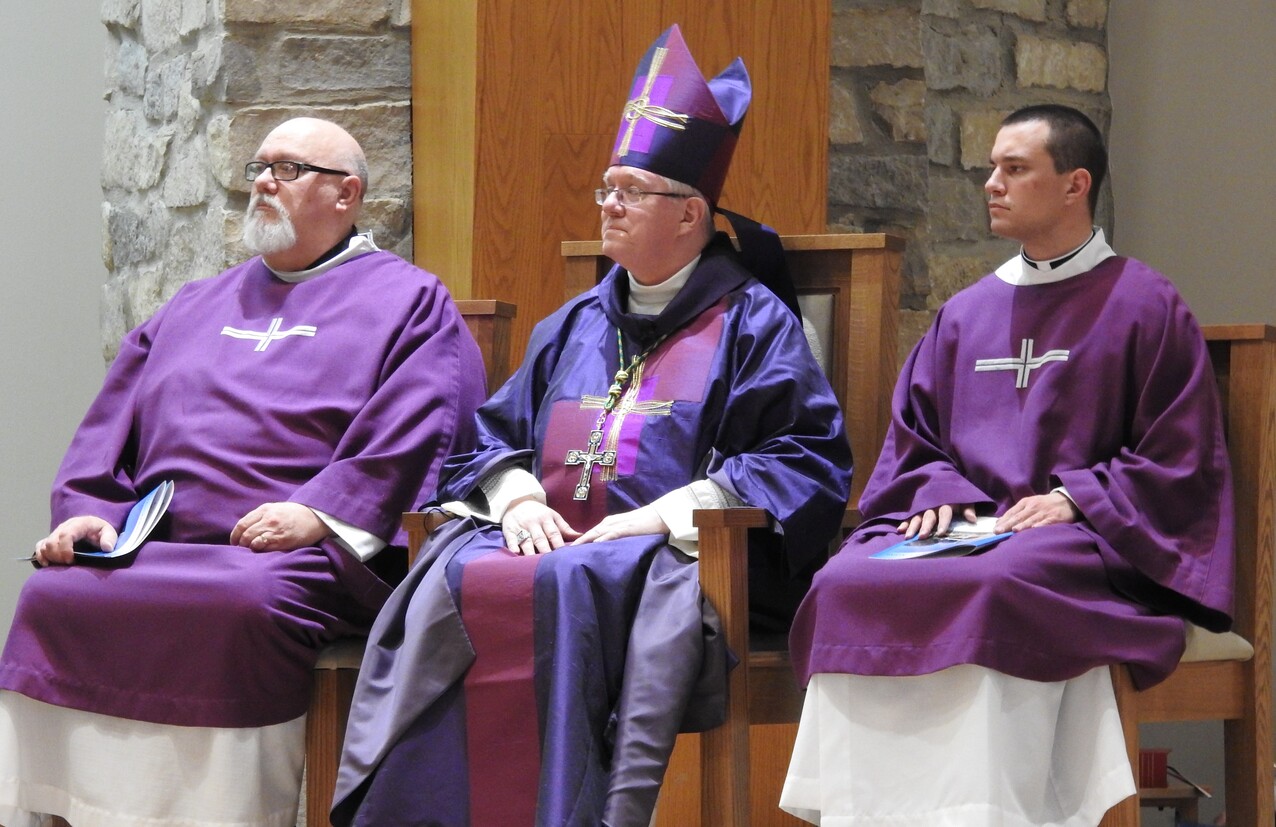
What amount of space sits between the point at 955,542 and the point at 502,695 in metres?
0.93

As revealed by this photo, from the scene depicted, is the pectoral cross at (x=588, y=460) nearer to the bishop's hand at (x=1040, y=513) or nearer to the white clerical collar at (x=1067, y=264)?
the bishop's hand at (x=1040, y=513)

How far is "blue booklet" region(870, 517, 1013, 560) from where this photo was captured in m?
3.33

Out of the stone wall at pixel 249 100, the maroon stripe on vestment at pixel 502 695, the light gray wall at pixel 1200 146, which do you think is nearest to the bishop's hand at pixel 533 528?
the maroon stripe on vestment at pixel 502 695

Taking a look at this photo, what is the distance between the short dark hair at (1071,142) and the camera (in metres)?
3.73

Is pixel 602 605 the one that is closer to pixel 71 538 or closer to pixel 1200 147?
pixel 71 538

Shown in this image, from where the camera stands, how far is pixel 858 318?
3.99m

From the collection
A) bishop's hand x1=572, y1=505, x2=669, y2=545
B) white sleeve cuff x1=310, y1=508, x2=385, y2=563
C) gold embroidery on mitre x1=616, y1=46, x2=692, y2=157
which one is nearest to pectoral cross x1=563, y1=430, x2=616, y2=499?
bishop's hand x1=572, y1=505, x2=669, y2=545

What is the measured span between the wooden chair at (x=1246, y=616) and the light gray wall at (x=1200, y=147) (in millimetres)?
2131

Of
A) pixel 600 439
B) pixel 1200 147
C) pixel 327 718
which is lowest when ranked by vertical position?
pixel 327 718

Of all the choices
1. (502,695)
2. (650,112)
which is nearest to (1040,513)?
(502,695)

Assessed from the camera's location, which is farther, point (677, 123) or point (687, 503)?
point (677, 123)

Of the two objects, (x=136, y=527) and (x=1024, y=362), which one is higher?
(x=1024, y=362)

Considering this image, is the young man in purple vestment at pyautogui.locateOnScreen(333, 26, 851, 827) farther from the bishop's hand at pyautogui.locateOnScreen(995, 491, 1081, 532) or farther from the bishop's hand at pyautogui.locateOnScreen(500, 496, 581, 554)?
the bishop's hand at pyautogui.locateOnScreen(995, 491, 1081, 532)

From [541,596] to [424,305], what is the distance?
1.08m
